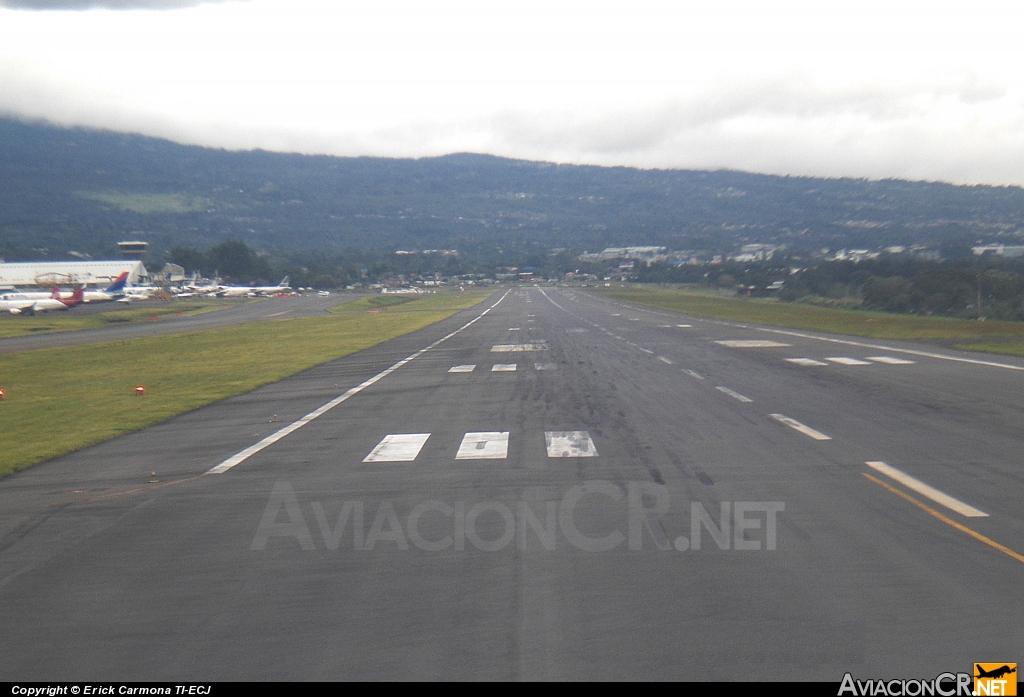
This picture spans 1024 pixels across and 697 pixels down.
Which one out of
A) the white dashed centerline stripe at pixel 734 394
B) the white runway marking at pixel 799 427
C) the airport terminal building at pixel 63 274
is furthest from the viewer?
the airport terminal building at pixel 63 274

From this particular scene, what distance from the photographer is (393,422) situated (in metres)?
13.6

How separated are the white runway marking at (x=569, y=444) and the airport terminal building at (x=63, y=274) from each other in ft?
394

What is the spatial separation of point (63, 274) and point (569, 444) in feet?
429

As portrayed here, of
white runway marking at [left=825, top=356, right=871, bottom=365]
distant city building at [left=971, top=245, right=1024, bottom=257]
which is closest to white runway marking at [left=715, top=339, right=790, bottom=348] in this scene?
white runway marking at [left=825, top=356, right=871, bottom=365]

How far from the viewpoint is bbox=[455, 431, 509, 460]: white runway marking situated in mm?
10409

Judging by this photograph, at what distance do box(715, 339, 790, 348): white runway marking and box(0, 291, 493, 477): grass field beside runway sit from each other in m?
13.0

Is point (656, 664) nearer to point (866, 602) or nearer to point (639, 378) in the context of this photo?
point (866, 602)

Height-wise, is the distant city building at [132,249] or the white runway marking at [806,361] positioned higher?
the distant city building at [132,249]

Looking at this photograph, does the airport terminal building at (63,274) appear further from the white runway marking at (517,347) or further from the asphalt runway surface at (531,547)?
the asphalt runway surface at (531,547)

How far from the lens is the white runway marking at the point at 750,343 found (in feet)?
95.1

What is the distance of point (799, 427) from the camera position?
12.1 meters

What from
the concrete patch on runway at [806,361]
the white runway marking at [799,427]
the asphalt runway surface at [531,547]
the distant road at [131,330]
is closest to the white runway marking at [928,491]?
the asphalt runway surface at [531,547]

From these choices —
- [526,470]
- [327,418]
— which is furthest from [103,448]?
[526,470]

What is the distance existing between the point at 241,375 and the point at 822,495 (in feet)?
58.9
